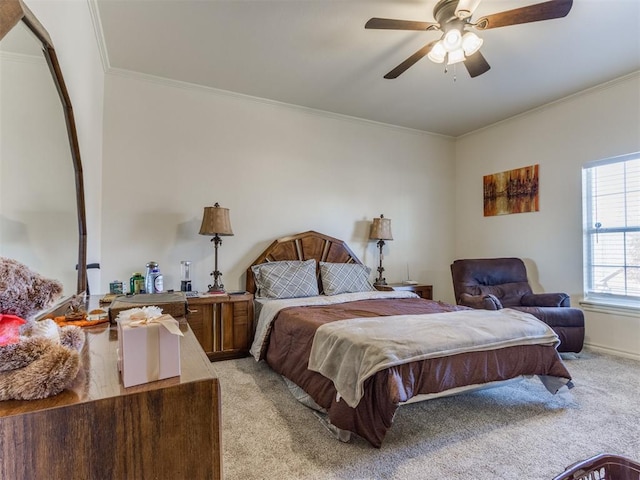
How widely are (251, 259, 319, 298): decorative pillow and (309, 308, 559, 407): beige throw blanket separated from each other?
4.27 ft

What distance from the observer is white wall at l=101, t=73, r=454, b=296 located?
3355 millimetres

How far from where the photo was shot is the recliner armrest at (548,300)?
3.46 m

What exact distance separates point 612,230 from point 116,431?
4537 mm

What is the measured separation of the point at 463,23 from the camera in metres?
2.18

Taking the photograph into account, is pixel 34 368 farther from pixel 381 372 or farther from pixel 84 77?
pixel 84 77

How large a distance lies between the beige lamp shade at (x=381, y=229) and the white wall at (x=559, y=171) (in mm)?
1518

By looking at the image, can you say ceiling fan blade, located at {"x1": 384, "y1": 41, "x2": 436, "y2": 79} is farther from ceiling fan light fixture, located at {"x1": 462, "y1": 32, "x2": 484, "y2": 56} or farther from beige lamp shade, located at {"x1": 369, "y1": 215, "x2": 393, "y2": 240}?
beige lamp shade, located at {"x1": 369, "y1": 215, "x2": 393, "y2": 240}

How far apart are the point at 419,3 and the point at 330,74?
1.16 m

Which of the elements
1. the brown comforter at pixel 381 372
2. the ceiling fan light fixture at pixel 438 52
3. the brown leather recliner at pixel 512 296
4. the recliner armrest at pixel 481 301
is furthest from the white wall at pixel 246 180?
the ceiling fan light fixture at pixel 438 52

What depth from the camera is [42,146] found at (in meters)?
1.31

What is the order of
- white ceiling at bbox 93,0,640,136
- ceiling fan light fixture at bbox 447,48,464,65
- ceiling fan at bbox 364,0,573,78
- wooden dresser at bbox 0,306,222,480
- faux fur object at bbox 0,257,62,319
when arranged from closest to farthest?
wooden dresser at bbox 0,306,222,480, faux fur object at bbox 0,257,62,319, ceiling fan at bbox 364,0,573,78, ceiling fan light fixture at bbox 447,48,464,65, white ceiling at bbox 93,0,640,136

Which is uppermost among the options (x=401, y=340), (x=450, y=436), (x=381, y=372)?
(x=401, y=340)

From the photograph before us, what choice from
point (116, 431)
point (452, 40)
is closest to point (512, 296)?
point (452, 40)

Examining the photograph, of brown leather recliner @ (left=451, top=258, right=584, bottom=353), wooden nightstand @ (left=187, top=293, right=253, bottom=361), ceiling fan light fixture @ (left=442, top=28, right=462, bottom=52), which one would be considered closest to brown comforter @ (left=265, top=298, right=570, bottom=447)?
wooden nightstand @ (left=187, top=293, right=253, bottom=361)
